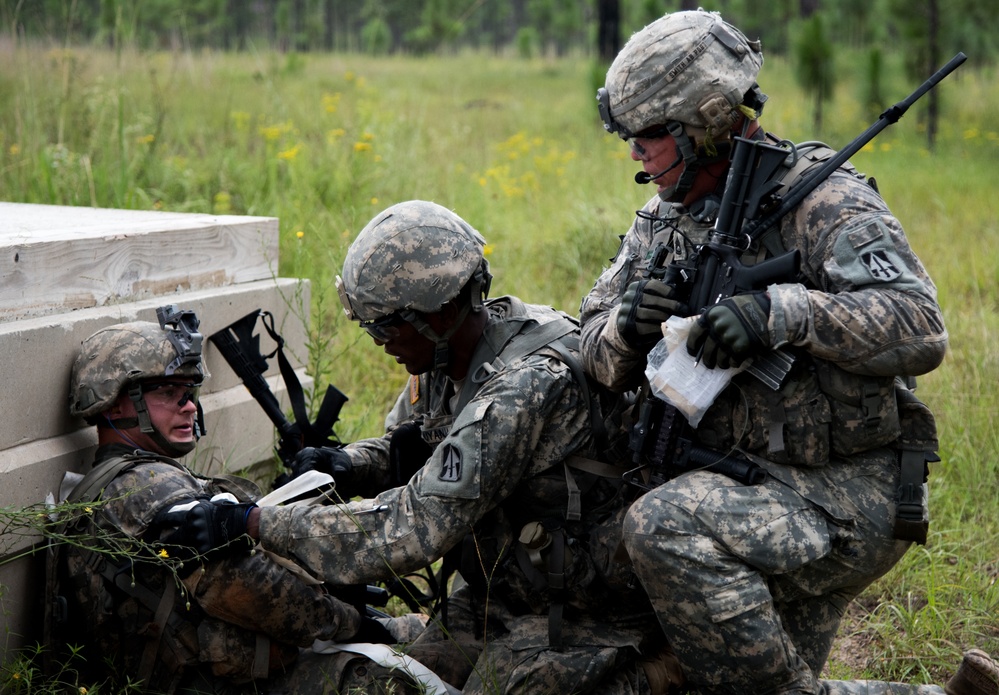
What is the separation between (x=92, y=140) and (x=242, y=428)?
371 cm

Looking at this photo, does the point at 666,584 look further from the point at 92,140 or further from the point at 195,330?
the point at 92,140

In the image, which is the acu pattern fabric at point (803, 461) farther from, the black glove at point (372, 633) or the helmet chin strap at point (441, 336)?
the black glove at point (372, 633)

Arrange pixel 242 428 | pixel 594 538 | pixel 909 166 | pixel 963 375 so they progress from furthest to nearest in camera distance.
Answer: pixel 909 166, pixel 963 375, pixel 242 428, pixel 594 538

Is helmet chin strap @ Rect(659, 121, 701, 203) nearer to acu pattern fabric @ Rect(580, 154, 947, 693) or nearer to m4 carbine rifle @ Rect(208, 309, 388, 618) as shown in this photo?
acu pattern fabric @ Rect(580, 154, 947, 693)

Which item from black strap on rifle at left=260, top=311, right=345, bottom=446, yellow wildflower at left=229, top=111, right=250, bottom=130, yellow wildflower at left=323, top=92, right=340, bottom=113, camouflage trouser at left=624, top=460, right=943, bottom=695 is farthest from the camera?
yellow wildflower at left=323, top=92, right=340, bottom=113

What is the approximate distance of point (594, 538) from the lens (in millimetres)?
3135

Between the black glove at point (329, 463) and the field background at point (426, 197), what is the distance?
Answer: 0.78m

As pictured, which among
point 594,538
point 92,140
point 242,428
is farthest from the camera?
point 92,140

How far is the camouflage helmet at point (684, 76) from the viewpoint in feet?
9.59

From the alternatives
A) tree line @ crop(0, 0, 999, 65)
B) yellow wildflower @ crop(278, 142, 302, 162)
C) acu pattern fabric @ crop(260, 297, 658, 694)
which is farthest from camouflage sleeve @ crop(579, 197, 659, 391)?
yellow wildflower @ crop(278, 142, 302, 162)

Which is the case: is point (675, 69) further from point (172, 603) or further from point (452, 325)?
point (172, 603)

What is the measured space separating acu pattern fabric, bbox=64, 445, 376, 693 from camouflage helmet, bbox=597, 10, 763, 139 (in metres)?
1.77

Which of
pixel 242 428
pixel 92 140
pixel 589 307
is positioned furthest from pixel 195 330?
pixel 92 140

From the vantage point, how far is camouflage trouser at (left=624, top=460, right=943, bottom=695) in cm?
272
